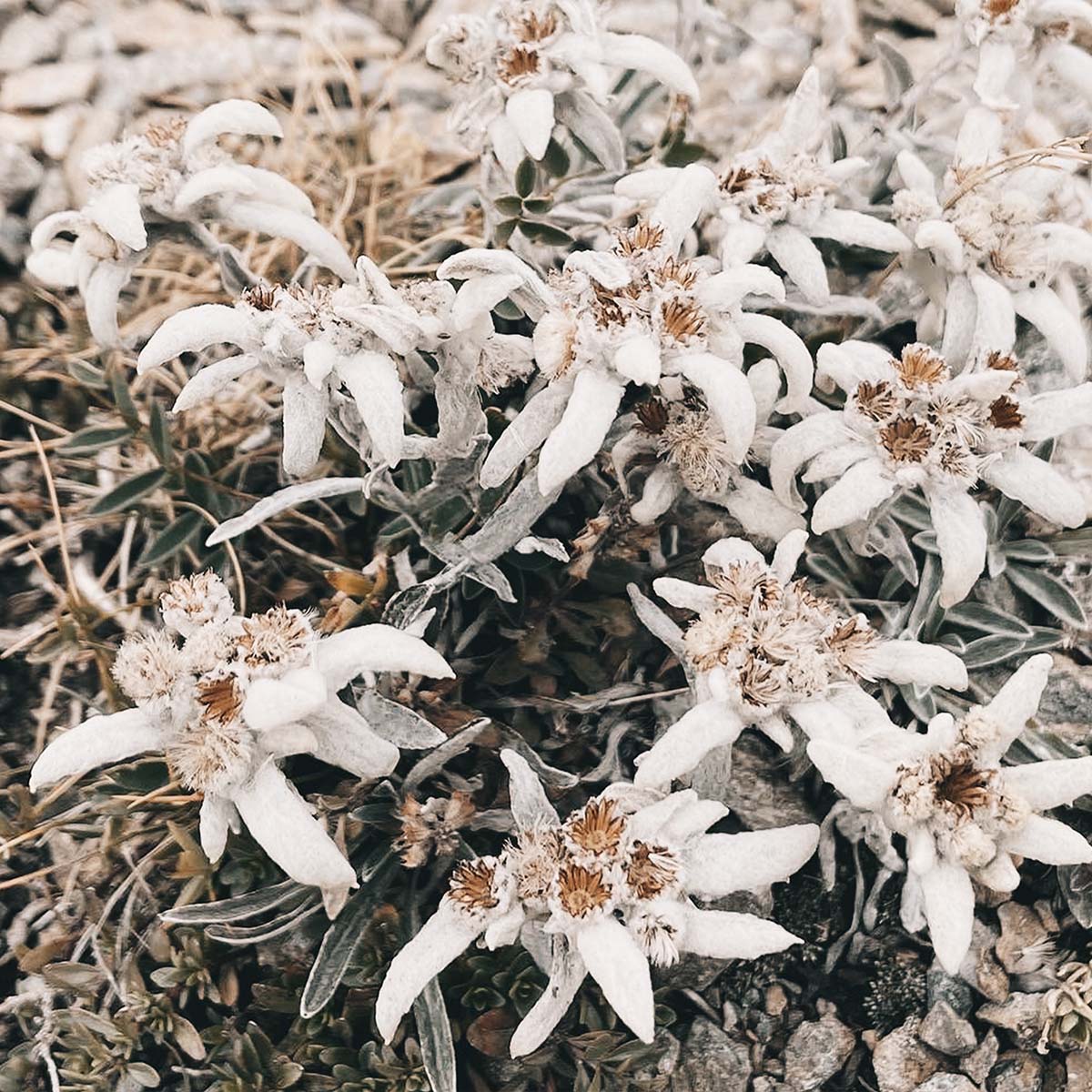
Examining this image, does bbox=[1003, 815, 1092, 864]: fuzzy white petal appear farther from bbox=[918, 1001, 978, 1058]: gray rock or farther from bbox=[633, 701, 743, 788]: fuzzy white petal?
bbox=[918, 1001, 978, 1058]: gray rock

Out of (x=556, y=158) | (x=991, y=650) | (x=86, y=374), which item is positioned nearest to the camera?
(x=991, y=650)

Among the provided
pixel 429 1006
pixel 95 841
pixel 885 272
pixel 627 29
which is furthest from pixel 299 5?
pixel 429 1006

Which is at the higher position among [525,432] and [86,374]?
[525,432]

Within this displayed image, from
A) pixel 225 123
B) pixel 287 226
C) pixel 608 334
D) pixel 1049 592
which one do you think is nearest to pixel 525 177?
pixel 287 226

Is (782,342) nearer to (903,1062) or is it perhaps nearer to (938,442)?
(938,442)

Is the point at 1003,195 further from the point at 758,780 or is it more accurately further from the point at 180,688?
the point at 180,688

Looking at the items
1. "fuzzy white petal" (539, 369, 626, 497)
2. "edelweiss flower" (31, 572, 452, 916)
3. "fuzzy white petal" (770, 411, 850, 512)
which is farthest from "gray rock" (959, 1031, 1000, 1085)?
"fuzzy white petal" (539, 369, 626, 497)

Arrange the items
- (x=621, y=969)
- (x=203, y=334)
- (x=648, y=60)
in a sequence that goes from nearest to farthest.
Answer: (x=621, y=969) → (x=203, y=334) → (x=648, y=60)
